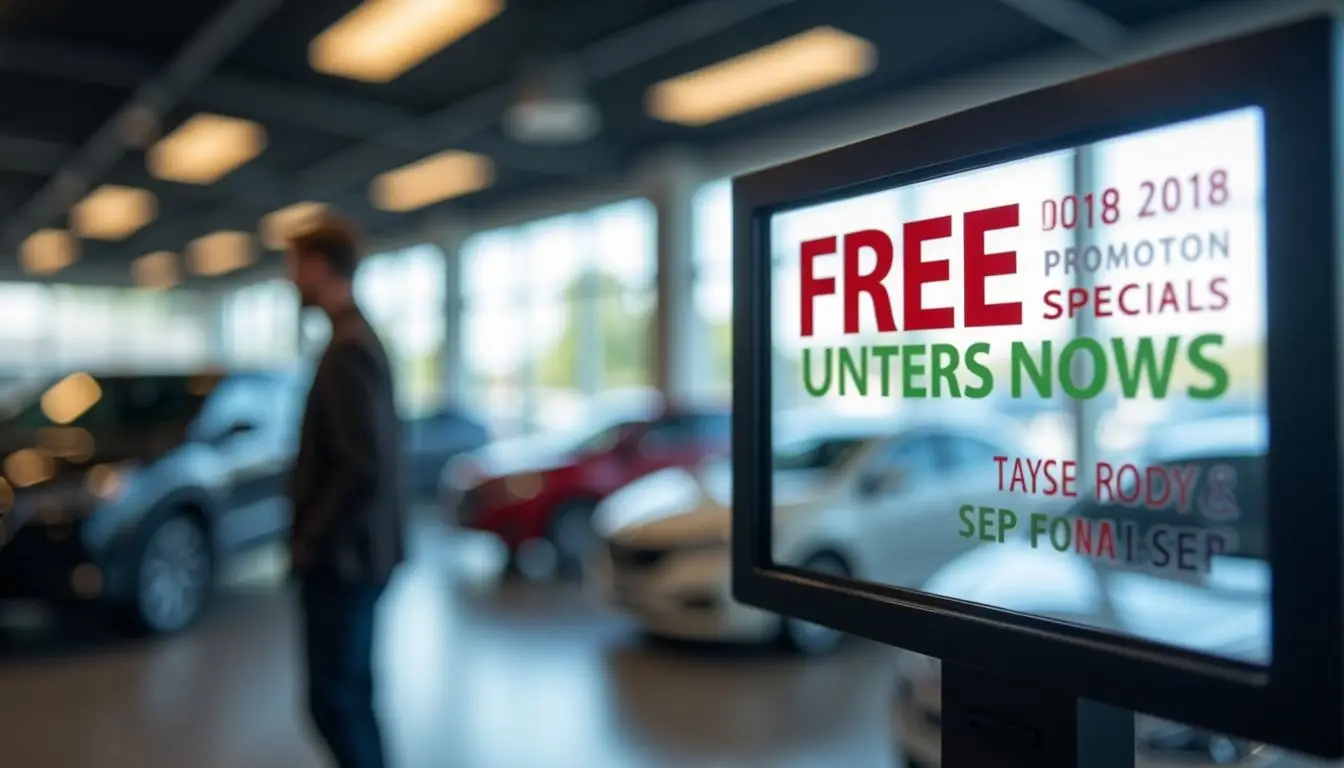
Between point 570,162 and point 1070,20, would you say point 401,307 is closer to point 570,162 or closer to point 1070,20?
point 570,162

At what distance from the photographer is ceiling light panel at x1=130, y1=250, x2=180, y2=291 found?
66.1 feet

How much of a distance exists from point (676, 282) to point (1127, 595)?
10.8 metres

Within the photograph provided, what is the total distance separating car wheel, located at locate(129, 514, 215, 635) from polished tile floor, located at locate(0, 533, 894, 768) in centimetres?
17

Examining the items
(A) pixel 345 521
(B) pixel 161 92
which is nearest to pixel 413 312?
(B) pixel 161 92

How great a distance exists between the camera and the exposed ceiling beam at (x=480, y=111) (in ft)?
22.8

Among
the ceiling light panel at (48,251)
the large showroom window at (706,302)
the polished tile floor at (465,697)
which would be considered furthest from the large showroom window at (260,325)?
the polished tile floor at (465,697)

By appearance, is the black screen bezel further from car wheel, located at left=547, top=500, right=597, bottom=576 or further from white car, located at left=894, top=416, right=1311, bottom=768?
car wheel, located at left=547, top=500, right=597, bottom=576

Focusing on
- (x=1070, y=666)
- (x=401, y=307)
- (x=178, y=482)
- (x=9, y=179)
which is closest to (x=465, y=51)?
(x=178, y=482)

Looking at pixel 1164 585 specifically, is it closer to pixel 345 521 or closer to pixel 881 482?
pixel 345 521

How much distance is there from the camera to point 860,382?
1.42 m

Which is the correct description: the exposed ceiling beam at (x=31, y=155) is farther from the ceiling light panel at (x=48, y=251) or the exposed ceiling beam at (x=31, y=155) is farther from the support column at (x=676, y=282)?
the support column at (x=676, y=282)

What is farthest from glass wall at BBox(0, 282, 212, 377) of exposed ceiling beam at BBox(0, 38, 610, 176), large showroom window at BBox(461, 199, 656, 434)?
exposed ceiling beam at BBox(0, 38, 610, 176)

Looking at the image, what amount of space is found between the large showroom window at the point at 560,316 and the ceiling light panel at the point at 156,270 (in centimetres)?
766

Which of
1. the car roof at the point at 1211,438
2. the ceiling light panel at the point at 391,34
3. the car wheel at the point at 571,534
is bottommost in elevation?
the car wheel at the point at 571,534
